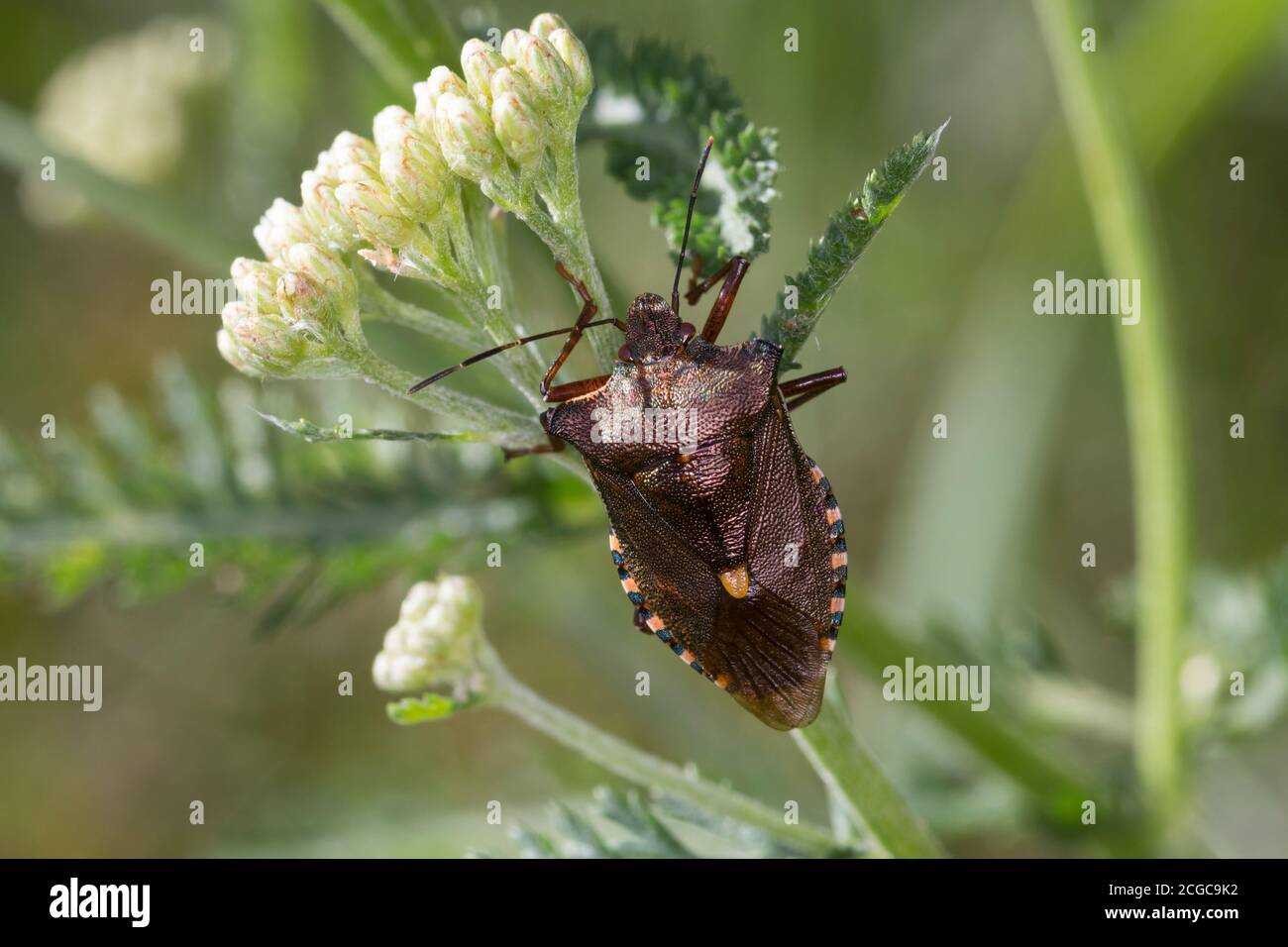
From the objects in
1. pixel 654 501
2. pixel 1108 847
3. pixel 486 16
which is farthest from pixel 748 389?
pixel 1108 847

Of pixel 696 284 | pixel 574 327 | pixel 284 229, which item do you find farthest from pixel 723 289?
pixel 284 229

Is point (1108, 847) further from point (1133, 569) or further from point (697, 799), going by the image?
point (1133, 569)

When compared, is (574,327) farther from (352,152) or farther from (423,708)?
(423,708)

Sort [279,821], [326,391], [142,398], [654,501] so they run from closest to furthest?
[654,501] → [326,391] → [279,821] → [142,398]

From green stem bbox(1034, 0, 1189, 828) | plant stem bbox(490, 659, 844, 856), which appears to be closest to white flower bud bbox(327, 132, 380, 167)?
plant stem bbox(490, 659, 844, 856)

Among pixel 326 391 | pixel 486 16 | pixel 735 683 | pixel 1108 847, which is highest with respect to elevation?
pixel 486 16

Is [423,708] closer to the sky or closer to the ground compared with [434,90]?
closer to the ground

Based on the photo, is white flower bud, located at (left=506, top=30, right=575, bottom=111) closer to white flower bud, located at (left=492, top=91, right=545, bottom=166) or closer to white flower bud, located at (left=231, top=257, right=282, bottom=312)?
white flower bud, located at (left=492, top=91, right=545, bottom=166)
